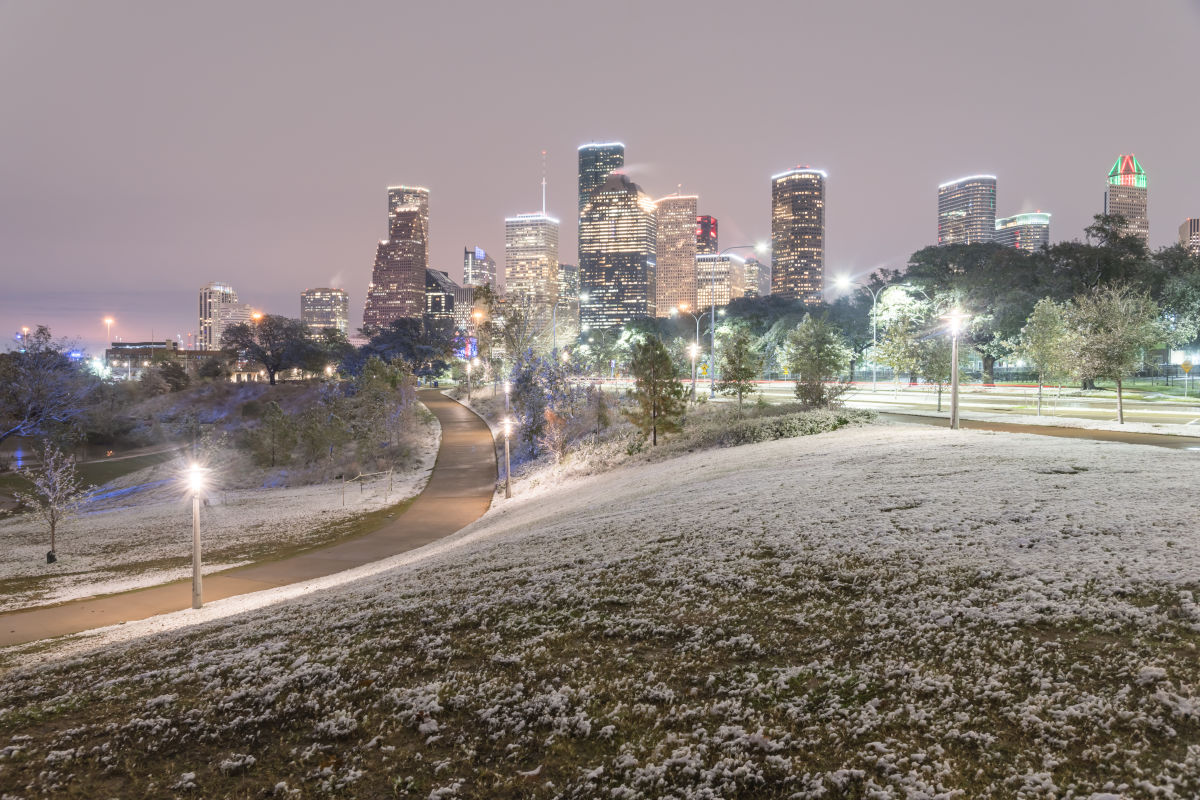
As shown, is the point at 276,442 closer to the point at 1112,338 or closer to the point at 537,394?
the point at 537,394

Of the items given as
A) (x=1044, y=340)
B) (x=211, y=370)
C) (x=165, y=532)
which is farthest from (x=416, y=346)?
(x=1044, y=340)

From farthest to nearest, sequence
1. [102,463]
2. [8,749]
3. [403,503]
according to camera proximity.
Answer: [102,463]
[403,503]
[8,749]

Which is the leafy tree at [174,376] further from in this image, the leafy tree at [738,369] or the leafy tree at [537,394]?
the leafy tree at [738,369]

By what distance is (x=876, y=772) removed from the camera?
404cm

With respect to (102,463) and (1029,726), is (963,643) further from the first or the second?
(102,463)

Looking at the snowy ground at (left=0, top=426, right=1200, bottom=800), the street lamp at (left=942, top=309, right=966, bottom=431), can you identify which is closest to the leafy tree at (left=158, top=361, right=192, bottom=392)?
the street lamp at (left=942, top=309, right=966, bottom=431)

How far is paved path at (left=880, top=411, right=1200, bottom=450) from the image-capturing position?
61.9ft

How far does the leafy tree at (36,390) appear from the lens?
49.6m

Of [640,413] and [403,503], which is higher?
[640,413]

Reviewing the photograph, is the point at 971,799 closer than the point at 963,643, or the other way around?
the point at 971,799

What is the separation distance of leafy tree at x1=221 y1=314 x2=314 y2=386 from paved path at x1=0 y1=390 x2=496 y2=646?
87.5m

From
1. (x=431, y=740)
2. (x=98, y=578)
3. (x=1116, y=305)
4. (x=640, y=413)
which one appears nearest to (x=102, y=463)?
(x=98, y=578)

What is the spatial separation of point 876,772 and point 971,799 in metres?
0.53

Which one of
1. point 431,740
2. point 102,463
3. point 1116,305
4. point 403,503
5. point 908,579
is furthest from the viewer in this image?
point 102,463
